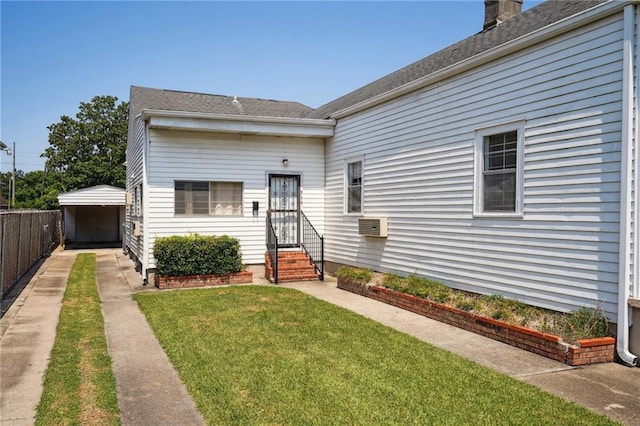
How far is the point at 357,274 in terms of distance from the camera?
32.7 ft

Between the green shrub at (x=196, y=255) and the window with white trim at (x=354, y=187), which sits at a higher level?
the window with white trim at (x=354, y=187)

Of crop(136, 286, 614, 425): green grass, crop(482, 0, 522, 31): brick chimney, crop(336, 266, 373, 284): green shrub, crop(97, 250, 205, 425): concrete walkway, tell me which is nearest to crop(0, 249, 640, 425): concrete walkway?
crop(97, 250, 205, 425): concrete walkway

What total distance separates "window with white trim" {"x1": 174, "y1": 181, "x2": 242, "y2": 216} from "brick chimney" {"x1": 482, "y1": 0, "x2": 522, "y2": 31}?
22.8ft

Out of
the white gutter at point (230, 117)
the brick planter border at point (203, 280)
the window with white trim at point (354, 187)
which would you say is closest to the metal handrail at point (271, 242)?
the brick planter border at point (203, 280)

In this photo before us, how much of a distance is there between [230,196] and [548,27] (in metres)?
8.08

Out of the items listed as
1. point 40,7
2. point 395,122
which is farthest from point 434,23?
point 40,7

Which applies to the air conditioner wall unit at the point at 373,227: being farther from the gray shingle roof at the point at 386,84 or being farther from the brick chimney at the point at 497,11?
the brick chimney at the point at 497,11

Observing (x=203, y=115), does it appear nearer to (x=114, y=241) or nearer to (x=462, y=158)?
(x=462, y=158)

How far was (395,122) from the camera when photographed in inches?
382

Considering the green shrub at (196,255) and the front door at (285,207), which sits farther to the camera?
the front door at (285,207)

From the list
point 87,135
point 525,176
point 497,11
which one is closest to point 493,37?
point 497,11

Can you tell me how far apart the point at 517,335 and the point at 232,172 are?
7.98 m

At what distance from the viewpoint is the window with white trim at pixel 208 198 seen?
11328mm

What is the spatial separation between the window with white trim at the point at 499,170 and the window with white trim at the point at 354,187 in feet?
13.1
